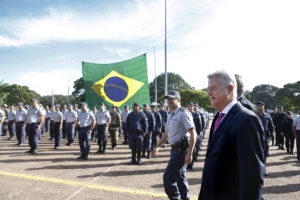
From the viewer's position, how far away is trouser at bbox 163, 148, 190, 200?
11.1 feet

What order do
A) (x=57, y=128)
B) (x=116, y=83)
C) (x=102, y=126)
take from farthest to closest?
(x=116, y=83)
(x=57, y=128)
(x=102, y=126)

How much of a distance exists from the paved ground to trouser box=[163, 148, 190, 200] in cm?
75

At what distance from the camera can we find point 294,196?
443 cm

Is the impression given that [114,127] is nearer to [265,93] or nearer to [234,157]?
[234,157]

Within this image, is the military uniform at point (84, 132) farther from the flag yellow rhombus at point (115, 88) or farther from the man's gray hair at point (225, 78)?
the man's gray hair at point (225, 78)

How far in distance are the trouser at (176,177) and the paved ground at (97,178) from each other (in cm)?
75

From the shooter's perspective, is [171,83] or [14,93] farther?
[171,83]

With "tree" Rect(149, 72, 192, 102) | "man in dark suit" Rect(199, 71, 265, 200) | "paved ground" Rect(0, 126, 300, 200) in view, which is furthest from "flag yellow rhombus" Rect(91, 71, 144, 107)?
"tree" Rect(149, 72, 192, 102)

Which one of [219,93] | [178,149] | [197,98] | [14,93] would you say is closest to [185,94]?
[197,98]

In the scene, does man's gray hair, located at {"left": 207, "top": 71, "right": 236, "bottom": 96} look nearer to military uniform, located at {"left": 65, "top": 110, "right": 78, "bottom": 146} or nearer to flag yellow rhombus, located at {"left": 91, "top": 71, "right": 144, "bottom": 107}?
military uniform, located at {"left": 65, "top": 110, "right": 78, "bottom": 146}

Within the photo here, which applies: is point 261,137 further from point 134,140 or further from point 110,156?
point 110,156

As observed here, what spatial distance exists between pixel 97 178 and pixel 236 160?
15.7ft

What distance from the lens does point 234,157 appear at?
4.66 feet

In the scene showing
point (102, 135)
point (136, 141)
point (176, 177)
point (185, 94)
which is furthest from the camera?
point (185, 94)
